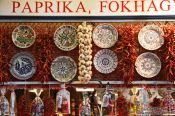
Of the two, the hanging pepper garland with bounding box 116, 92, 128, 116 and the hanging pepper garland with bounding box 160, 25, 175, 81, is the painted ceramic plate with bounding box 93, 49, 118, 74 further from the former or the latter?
the hanging pepper garland with bounding box 160, 25, 175, 81

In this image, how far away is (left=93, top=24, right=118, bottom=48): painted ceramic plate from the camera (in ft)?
16.7

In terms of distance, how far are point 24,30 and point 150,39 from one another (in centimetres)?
150

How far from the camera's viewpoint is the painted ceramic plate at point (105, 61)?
16.7 ft

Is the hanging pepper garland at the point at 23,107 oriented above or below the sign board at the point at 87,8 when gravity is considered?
below

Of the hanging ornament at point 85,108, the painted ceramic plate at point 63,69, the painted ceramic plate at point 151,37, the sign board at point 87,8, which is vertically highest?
the sign board at point 87,8

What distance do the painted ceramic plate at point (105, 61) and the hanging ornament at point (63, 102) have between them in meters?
0.49

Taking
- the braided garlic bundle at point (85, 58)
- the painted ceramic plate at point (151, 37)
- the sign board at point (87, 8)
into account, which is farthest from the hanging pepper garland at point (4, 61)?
the painted ceramic plate at point (151, 37)

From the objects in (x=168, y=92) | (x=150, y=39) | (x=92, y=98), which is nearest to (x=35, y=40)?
(x=92, y=98)

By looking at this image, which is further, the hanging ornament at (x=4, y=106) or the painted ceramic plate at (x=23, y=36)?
the painted ceramic plate at (x=23, y=36)

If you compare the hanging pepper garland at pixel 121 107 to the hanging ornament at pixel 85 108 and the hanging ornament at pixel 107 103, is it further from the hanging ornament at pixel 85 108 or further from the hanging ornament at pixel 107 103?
the hanging ornament at pixel 85 108

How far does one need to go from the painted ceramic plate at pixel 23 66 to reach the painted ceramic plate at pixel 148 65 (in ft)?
4.09

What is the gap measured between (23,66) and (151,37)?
1.56 m

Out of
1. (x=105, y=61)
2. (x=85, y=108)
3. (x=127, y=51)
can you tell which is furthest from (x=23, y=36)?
(x=127, y=51)

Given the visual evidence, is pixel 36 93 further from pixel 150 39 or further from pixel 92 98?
pixel 150 39
